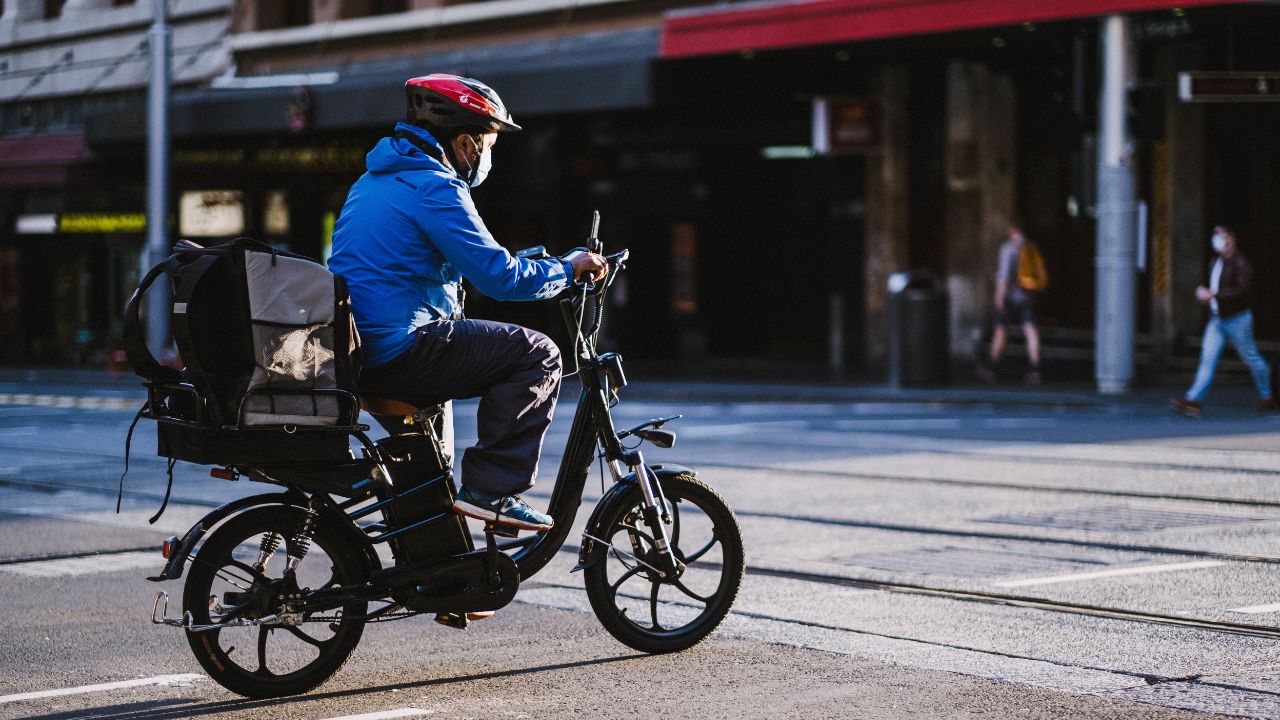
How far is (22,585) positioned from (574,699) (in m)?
3.36

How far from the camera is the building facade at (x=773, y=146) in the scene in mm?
22312

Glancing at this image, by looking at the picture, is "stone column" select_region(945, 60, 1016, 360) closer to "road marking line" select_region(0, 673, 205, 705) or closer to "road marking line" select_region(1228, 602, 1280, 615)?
"road marking line" select_region(1228, 602, 1280, 615)

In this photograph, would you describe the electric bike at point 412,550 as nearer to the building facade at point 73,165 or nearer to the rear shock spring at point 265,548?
the rear shock spring at point 265,548

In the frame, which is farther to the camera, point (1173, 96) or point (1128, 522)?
point (1173, 96)

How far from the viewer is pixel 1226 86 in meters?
20.2

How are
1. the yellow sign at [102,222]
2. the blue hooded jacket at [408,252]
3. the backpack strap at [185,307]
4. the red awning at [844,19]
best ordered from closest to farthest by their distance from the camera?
the backpack strap at [185,307]
the blue hooded jacket at [408,252]
the red awning at [844,19]
the yellow sign at [102,222]

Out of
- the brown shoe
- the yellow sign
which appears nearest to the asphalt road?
the brown shoe

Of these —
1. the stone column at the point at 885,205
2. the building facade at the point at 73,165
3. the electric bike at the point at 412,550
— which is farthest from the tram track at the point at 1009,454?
the building facade at the point at 73,165

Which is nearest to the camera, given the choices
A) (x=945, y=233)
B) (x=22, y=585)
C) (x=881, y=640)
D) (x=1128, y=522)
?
(x=881, y=640)

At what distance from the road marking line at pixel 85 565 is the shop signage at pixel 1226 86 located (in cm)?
1416

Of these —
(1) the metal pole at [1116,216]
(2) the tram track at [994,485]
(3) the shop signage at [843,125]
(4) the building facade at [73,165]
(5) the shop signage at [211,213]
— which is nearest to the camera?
(2) the tram track at [994,485]

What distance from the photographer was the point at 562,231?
29.3 meters

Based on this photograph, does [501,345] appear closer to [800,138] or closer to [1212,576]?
[1212,576]

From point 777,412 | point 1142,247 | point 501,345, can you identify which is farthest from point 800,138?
point 501,345
